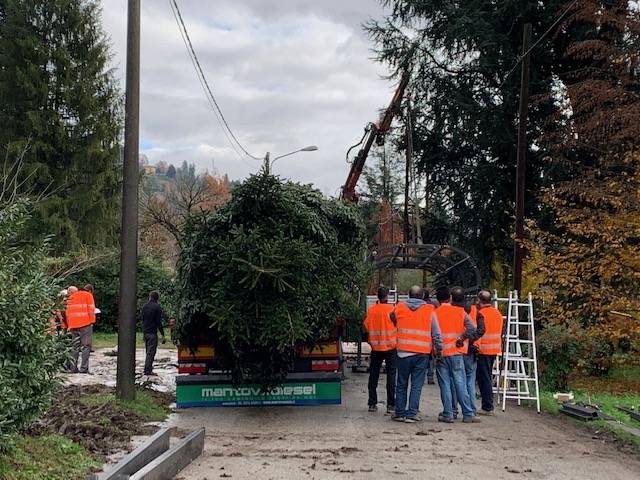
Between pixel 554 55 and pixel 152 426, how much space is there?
772 inches

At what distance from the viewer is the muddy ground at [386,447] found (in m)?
7.39

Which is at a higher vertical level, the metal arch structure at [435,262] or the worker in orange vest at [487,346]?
the metal arch structure at [435,262]

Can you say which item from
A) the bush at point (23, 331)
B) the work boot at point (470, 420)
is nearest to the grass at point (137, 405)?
the bush at point (23, 331)

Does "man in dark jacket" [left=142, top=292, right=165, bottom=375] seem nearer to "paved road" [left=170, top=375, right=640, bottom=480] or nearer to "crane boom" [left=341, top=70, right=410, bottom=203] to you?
"paved road" [left=170, top=375, right=640, bottom=480]

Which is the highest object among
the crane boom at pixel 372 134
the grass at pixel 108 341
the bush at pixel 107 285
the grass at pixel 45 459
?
the crane boom at pixel 372 134

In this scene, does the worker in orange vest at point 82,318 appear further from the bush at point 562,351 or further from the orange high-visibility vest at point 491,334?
the bush at point 562,351

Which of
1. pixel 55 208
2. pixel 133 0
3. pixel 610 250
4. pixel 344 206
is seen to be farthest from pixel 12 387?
pixel 55 208

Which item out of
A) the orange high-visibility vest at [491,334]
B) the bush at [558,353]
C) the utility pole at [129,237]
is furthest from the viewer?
the bush at [558,353]

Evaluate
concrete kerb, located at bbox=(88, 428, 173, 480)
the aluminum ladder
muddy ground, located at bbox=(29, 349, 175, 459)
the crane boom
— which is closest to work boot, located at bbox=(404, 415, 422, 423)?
the aluminum ladder

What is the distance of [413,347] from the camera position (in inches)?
412

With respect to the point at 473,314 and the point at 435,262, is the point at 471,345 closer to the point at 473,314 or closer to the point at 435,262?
the point at 473,314

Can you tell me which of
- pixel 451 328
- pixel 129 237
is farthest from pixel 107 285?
pixel 451 328

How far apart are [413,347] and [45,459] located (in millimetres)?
5714

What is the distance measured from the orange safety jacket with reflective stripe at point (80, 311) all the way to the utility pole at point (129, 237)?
4738mm
